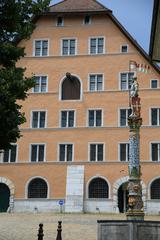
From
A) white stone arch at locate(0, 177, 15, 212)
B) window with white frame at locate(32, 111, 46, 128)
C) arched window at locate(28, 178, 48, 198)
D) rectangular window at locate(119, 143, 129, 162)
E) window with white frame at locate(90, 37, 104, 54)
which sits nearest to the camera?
rectangular window at locate(119, 143, 129, 162)

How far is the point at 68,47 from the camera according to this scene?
1788 inches

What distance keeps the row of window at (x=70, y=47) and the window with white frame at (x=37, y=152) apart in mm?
8737

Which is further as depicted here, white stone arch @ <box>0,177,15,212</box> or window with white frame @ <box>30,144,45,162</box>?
window with white frame @ <box>30,144,45,162</box>

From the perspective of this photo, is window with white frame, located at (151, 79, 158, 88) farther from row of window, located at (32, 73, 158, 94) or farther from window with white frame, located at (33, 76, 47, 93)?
window with white frame, located at (33, 76, 47, 93)

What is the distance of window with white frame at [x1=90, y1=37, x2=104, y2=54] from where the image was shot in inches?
1767

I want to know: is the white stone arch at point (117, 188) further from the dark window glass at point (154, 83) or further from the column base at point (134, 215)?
the column base at point (134, 215)

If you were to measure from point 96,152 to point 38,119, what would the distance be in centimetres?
619

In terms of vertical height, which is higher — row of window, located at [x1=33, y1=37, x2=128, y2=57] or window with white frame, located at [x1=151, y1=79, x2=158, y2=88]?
row of window, located at [x1=33, y1=37, x2=128, y2=57]

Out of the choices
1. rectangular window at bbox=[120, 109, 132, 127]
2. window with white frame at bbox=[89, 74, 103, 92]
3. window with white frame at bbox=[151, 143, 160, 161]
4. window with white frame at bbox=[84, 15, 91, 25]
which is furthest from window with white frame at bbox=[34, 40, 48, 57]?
window with white frame at bbox=[151, 143, 160, 161]

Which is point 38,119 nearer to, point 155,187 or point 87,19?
point 87,19

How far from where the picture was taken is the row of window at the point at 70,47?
147 ft

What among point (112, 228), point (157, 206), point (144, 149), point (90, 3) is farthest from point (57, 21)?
point (112, 228)

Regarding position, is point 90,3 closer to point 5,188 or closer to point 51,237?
point 5,188

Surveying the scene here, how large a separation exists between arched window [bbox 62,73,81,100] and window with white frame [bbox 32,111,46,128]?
2.49 metres
